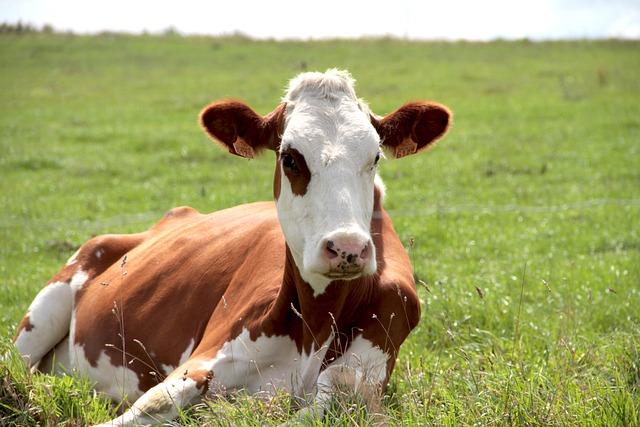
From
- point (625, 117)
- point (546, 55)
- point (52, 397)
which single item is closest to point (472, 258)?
point (52, 397)

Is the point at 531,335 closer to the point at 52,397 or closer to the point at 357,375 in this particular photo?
the point at 357,375

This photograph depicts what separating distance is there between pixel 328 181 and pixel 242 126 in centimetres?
90

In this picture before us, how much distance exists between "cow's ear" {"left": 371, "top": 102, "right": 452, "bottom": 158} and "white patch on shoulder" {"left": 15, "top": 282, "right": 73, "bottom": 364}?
3.18m

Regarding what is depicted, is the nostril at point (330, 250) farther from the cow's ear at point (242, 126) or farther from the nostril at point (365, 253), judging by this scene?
the cow's ear at point (242, 126)

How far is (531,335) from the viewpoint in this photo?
228 inches

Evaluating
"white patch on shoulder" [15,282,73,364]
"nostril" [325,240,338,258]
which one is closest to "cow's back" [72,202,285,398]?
"white patch on shoulder" [15,282,73,364]

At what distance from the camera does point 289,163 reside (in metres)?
4.35

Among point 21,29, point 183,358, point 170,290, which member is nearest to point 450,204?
point 170,290

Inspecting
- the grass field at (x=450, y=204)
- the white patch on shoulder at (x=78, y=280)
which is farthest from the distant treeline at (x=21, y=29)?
the white patch on shoulder at (x=78, y=280)

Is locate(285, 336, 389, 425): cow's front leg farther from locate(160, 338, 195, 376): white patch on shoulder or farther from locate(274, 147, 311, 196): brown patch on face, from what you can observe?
locate(160, 338, 195, 376): white patch on shoulder

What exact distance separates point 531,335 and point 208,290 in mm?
2324

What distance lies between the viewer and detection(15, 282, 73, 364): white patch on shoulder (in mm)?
6184

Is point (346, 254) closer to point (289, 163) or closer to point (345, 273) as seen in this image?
point (345, 273)

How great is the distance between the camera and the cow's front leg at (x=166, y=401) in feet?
14.4
